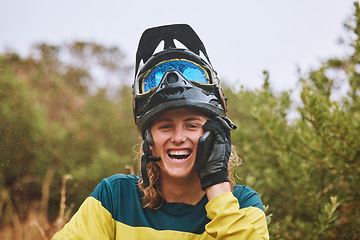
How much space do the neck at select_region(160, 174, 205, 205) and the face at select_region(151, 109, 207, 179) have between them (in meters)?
0.06

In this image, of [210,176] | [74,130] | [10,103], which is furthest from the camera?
[74,130]

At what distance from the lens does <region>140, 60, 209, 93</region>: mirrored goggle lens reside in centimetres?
248

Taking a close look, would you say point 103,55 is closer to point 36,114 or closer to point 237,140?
point 36,114

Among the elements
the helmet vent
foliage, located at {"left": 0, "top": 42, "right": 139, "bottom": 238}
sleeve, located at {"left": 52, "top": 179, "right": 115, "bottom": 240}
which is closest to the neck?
sleeve, located at {"left": 52, "top": 179, "right": 115, "bottom": 240}

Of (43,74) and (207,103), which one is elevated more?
(43,74)

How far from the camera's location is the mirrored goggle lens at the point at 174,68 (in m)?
2.48

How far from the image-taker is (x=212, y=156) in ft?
7.10

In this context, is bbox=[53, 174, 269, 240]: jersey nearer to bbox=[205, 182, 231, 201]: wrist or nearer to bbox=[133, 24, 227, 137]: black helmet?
bbox=[205, 182, 231, 201]: wrist

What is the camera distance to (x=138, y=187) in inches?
96.3

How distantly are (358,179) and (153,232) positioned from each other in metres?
2.14

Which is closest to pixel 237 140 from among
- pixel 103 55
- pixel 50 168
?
pixel 50 168

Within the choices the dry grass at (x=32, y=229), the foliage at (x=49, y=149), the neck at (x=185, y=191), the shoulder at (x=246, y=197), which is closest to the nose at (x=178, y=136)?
the neck at (x=185, y=191)

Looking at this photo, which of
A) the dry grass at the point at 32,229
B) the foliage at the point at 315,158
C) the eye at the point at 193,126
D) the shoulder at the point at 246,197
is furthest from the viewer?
the dry grass at the point at 32,229

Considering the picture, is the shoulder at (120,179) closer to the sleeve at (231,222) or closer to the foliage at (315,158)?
the sleeve at (231,222)
